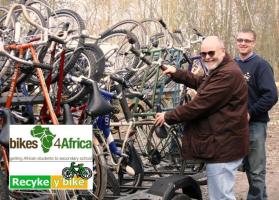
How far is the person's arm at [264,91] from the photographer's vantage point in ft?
16.4

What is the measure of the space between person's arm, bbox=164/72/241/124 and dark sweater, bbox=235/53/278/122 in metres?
1.07

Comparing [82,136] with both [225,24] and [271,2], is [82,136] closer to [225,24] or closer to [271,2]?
[225,24]

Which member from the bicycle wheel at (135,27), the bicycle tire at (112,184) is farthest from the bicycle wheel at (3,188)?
the bicycle wheel at (135,27)

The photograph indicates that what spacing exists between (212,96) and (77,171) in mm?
1144

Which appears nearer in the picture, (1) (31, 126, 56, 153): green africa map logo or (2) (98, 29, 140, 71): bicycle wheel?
(1) (31, 126, 56, 153): green africa map logo

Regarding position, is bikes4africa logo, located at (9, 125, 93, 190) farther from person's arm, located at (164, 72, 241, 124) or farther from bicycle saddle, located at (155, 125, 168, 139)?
bicycle saddle, located at (155, 125, 168, 139)

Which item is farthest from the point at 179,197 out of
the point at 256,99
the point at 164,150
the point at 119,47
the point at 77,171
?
the point at 119,47

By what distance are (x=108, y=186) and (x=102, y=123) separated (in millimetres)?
665

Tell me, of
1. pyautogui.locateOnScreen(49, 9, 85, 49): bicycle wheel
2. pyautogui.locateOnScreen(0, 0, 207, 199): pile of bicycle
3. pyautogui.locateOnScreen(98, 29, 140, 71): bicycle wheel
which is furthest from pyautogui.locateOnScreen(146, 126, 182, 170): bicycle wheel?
pyautogui.locateOnScreen(49, 9, 85, 49): bicycle wheel

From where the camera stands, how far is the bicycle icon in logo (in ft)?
11.6

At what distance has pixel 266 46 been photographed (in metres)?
20.9

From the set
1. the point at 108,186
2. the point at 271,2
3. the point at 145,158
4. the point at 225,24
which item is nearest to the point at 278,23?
the point at 271,2

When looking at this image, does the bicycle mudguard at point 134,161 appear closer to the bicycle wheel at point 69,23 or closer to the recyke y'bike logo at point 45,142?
the bicycle wheel at point 69,23

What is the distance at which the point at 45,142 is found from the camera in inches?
139
